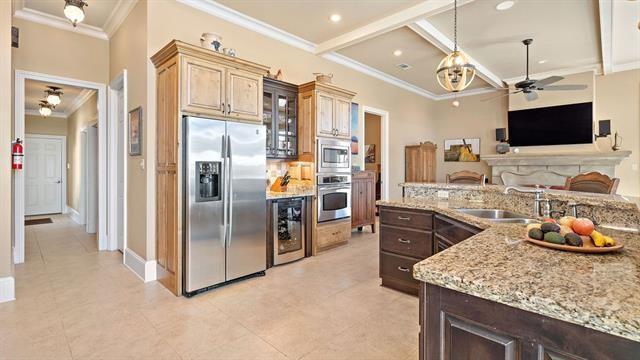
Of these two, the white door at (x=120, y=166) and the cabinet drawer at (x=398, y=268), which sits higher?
the white door at (x=120, y=166)

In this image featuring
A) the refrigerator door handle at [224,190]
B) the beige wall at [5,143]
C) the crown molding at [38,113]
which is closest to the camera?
the beige wall at [5,143]

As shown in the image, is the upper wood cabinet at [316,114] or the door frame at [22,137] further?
the upper wood cabinet at [316,114]

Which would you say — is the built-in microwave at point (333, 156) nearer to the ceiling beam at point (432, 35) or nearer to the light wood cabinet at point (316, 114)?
the light wood cabinet at point (316, 114)

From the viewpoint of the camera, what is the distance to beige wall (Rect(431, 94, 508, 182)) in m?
7.66

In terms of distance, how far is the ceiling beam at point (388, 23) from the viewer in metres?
3.58

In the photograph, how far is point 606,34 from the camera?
14.8ft

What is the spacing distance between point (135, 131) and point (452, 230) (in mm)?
3564

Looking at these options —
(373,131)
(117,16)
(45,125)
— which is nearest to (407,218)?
(117,16)

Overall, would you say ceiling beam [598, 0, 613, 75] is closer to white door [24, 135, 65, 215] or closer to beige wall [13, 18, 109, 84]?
beige wall [13, 18, 109, 84]

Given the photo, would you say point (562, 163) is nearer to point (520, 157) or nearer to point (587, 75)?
point (520, 157)

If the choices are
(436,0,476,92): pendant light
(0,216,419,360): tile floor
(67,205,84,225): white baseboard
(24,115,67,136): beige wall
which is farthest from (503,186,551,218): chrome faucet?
(24,115,67,136): beige wall

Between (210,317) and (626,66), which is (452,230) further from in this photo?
(626,66)

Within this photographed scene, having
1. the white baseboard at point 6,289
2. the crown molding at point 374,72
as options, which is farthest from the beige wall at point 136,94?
the crown molding at point 374,72

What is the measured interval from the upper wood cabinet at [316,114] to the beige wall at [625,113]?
5715mm
